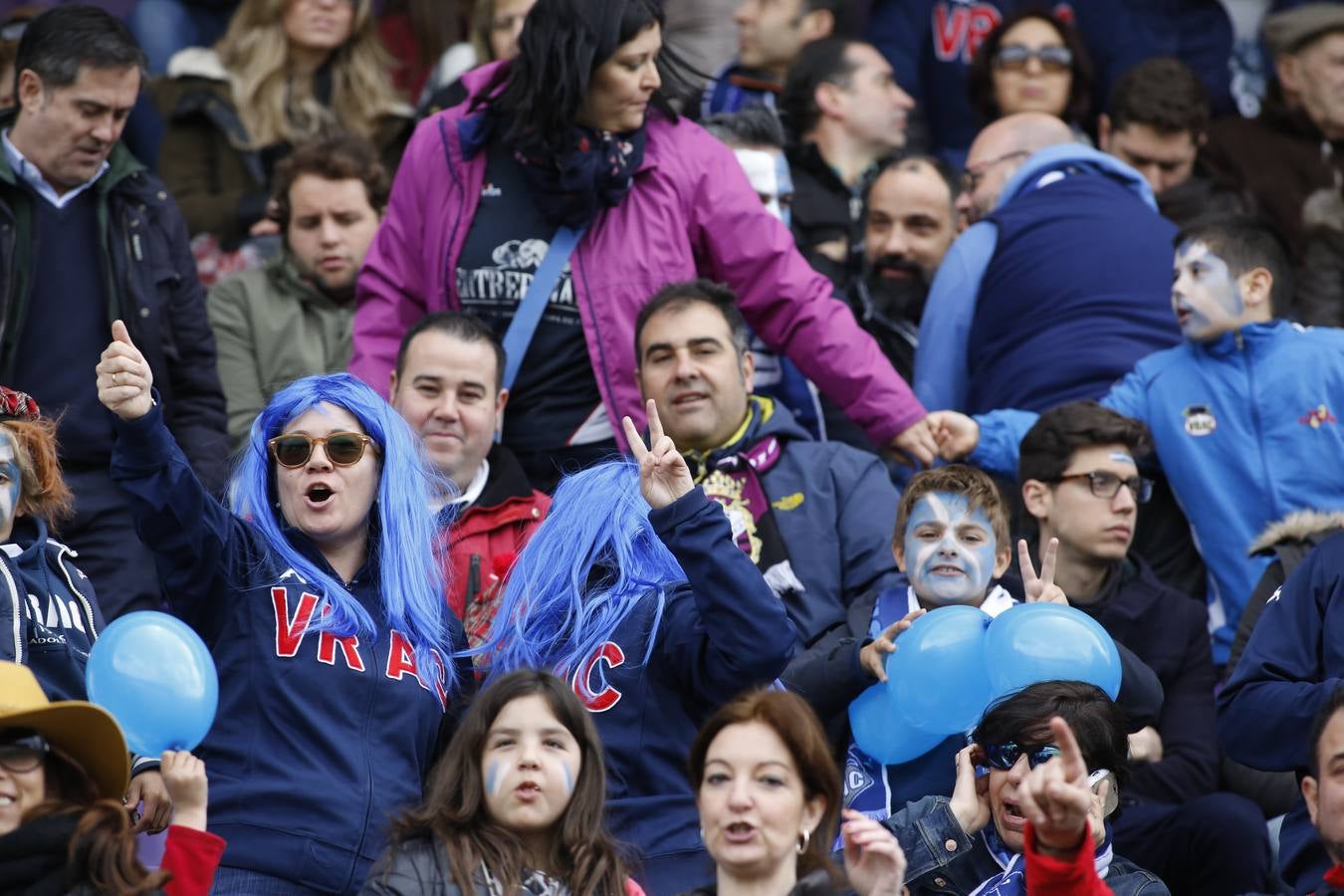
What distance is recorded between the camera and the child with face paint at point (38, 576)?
4.93m

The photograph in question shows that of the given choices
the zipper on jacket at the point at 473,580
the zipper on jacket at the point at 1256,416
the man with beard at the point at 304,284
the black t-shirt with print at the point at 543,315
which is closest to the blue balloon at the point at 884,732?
the zipper on jacket at the point at 473,580

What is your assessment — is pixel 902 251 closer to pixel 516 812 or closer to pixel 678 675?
pixel 678 675

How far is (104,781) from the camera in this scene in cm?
421

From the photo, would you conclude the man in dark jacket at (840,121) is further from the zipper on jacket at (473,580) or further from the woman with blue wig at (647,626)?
the woman with blue wig at (647,626)

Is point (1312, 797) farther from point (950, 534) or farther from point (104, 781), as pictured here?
point (104, 781)

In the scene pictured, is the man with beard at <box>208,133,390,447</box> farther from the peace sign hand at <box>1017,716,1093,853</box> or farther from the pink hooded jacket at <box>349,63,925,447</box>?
the peace sign hand at <box>1017,716,1093,853</box>

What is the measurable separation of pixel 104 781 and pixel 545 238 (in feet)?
9.06

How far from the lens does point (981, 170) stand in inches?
320

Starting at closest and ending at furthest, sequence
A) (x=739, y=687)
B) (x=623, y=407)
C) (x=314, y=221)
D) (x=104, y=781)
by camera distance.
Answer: (x=104, y=781)
(x=739, y=687)
(x=623, y=407)
(x=314, y=221)

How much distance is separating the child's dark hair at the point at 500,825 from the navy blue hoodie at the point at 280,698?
0.24 m

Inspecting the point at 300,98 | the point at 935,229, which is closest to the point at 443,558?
the point at 935,229

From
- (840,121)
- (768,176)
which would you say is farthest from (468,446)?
(840,121)

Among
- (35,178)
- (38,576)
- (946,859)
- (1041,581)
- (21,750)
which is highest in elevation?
(35,178)

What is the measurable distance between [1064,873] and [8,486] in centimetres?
261
